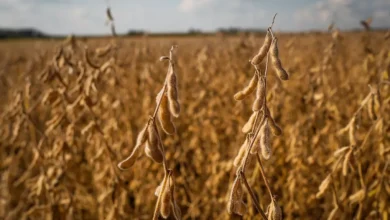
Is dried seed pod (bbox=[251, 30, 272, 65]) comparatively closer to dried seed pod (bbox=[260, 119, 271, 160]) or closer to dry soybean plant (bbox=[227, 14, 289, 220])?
dry soybean plant (bbox=[227, 14, 289, 220])

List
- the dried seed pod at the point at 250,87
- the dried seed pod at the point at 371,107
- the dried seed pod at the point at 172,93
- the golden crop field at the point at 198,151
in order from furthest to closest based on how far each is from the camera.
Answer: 1. the golden crop field at the point at 198,151
2. the dried seed pod at the point at 371,107
3. the dried seed pod at the point at 250,87
4. the dried seed pod at the point at 172,93

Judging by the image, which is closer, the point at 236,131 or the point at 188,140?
the point at 236,131

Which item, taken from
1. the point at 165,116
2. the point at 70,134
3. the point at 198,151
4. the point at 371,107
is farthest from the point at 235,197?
the point at 198,151

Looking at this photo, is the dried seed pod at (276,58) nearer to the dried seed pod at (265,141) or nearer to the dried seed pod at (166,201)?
the dried seed pod at (265,141)

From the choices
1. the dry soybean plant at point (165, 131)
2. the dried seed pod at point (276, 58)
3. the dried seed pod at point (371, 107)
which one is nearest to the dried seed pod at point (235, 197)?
the dry soybean plant at point (165, 131)

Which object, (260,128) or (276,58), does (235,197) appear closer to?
(260,128)

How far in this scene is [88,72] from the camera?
6.07ft

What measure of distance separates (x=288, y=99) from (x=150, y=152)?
8.05ft

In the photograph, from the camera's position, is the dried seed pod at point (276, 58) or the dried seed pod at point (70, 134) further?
the dried seed pod at point (70, 134)

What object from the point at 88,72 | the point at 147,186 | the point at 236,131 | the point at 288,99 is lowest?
the point at 147,186

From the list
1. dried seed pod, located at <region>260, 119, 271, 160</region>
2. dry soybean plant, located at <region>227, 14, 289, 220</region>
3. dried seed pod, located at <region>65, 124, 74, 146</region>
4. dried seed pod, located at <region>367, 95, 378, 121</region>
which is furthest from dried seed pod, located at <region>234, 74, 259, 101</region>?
dried seed pod, located at <region>65, 124, 74, 146</region>

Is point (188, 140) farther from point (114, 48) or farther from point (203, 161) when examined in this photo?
point (114, 48)

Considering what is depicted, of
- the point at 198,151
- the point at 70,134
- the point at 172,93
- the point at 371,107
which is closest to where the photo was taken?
the point at 172,93

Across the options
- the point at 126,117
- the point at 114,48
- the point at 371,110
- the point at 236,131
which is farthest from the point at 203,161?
the point at 371,110
